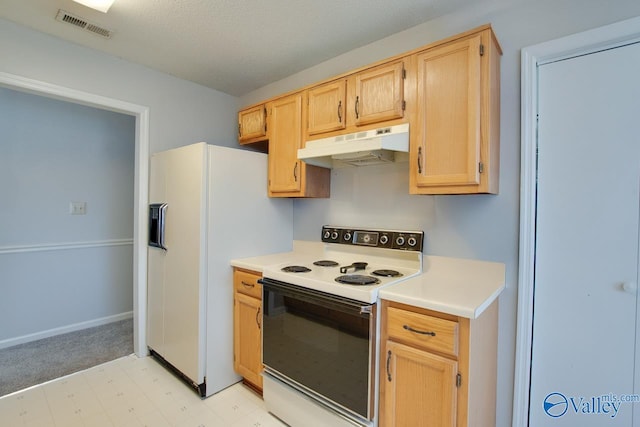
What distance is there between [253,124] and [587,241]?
2.33 m

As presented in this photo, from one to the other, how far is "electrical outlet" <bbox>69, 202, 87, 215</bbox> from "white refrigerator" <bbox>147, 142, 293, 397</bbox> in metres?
1.18

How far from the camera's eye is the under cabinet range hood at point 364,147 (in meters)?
1.62

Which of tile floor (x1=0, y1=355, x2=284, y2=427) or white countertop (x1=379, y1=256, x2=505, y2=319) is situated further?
tile floor (x1=0, y1=355, x2=284, y2=427)

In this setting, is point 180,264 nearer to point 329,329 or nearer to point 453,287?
point 329,329

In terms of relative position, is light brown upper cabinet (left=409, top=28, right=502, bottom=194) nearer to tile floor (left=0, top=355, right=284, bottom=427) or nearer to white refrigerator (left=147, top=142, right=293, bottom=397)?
white refrigerator (left=147, top=142, right=293, bottom=397)

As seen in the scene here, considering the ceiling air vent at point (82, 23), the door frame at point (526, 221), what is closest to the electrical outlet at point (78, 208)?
the ceiling air vent at point (82, 23)

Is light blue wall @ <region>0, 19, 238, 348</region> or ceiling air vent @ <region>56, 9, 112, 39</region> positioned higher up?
ceiling air vent @ <region>56, 9, 112, 39</region>

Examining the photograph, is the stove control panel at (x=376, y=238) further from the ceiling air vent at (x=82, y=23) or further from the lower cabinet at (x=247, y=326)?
the ceiling air vent at (x=82, y=23)

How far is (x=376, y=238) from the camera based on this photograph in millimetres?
2023

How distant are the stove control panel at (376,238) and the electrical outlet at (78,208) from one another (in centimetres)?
255

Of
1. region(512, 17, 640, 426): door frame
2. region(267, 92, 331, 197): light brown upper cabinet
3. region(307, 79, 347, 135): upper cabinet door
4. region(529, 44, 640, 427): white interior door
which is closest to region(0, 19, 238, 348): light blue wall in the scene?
region(267, 92, 331, 197): light brown upper cabinet

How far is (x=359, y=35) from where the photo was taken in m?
2.05

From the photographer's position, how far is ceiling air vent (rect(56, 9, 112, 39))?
1854 millimetres

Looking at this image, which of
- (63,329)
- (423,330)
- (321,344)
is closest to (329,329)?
(321,344)
